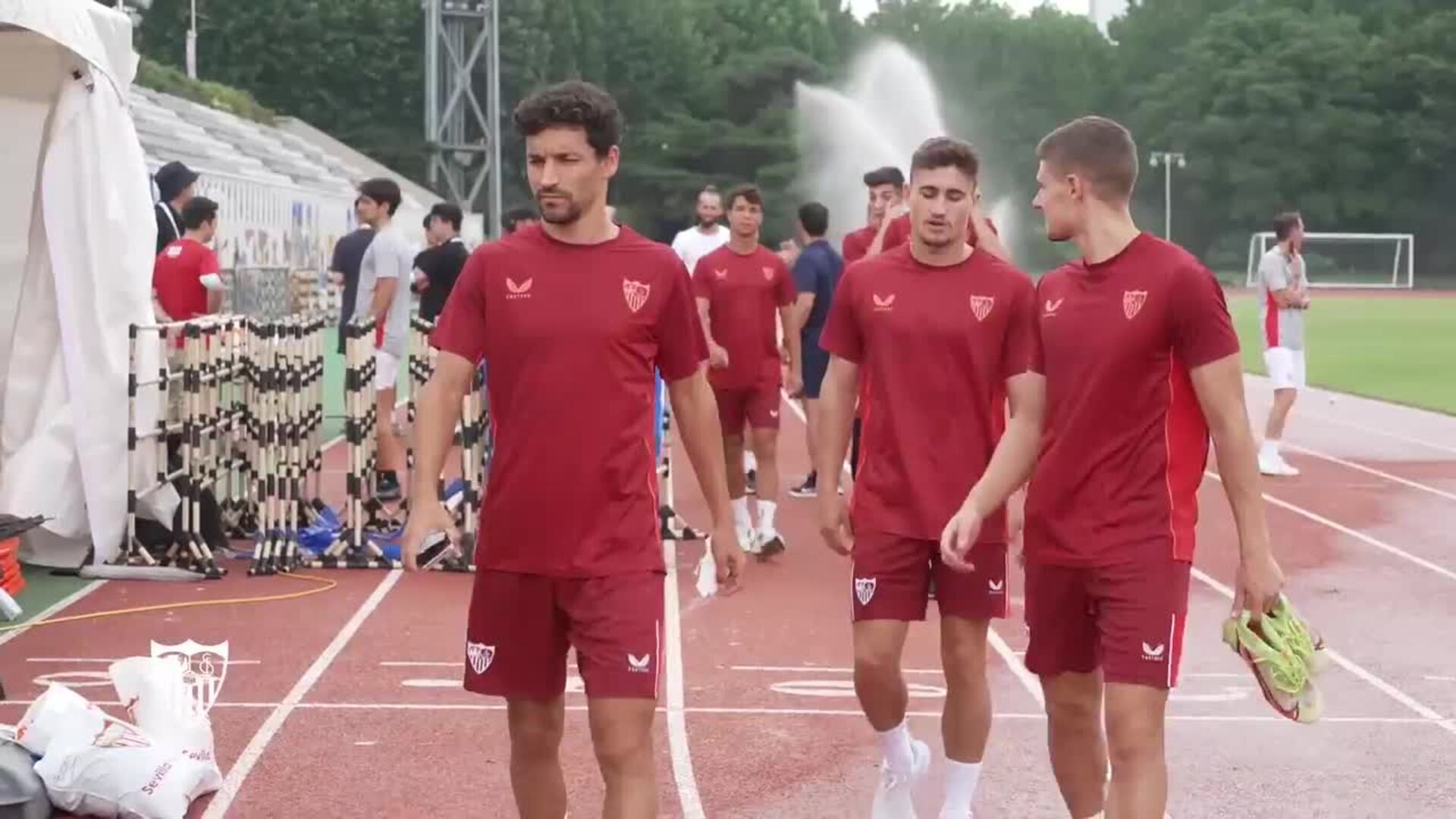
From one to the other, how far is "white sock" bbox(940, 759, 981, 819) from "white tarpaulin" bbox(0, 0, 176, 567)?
631 centimetres

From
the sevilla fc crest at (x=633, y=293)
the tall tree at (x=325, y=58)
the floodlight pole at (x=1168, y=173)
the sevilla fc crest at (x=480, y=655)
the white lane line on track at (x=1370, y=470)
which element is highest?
the tall tree at (x=325, y=58)

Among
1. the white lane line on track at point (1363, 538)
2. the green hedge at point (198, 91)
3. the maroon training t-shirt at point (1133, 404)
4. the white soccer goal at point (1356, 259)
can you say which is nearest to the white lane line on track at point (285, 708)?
the maroon training t-shirt at point (1133, 404)

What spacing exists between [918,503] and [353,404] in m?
6.20

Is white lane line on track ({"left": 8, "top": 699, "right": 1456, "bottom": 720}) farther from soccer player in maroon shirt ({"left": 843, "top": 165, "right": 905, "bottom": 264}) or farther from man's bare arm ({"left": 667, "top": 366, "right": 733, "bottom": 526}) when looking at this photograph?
man's bare arm ({"left": 667, "top": 366, "right": 733, "bottom": 526})

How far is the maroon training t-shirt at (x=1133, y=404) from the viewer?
5230 mm

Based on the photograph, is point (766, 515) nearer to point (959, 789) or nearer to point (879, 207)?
point (879, 207)

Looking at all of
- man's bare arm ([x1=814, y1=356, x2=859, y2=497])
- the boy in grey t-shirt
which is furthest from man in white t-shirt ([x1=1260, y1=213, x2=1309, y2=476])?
man's bare arm ([x1=814, y1=356, x2=859, y2=497])

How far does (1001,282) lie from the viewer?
6.31 metres

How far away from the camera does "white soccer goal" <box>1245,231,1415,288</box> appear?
77.6m

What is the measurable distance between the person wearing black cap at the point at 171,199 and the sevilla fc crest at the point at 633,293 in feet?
29.2

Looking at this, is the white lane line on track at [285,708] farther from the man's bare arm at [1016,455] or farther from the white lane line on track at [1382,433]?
the white lane line on track at [1382,433]

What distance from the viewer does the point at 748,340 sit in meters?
12.4

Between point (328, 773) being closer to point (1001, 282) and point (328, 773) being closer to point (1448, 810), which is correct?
point (1001, 282)

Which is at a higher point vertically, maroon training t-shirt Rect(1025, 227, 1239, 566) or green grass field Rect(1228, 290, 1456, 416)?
maroon training t-shirt Rect(1025, 227, 1239, 566)
